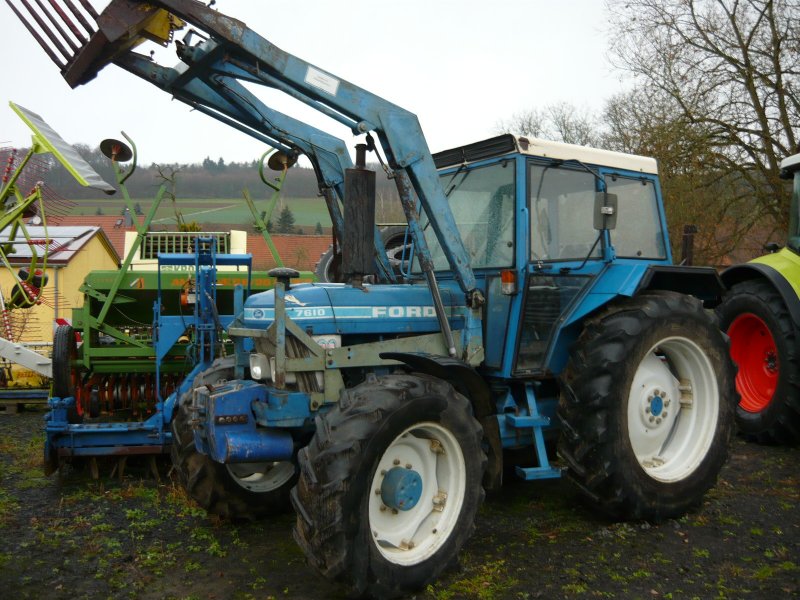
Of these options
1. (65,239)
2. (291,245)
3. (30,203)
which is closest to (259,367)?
(30,203)

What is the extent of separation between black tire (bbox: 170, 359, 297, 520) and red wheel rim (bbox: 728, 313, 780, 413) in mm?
4534

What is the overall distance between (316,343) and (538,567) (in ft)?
5.41

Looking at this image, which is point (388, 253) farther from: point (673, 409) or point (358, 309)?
point (673, 409)

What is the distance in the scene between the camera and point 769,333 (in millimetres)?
6746

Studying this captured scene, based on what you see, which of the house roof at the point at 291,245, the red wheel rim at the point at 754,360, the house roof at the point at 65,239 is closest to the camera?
the red wheel rim at the point at 754,360

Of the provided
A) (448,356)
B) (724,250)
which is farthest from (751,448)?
(724,250)

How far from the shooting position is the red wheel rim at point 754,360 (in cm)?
683

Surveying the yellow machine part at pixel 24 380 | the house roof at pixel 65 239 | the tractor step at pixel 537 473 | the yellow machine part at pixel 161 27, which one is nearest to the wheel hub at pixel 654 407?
the tractor step at pixel 537 473

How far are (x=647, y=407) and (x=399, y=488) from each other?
1871mm

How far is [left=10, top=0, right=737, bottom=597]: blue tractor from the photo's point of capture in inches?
142

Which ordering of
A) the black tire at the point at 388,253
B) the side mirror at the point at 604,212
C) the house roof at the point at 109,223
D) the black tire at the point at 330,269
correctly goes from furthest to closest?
the house roof at the point at 109,223, the black tire at the point at 388,253, the black tire at the point at 330,269, the side mirror at the point at 604,212

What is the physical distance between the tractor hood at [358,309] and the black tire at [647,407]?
867 mm

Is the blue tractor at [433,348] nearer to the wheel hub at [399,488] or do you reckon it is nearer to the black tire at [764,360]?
the wheel hub at [399,488]

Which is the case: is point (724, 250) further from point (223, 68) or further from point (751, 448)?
point (223, 68)
